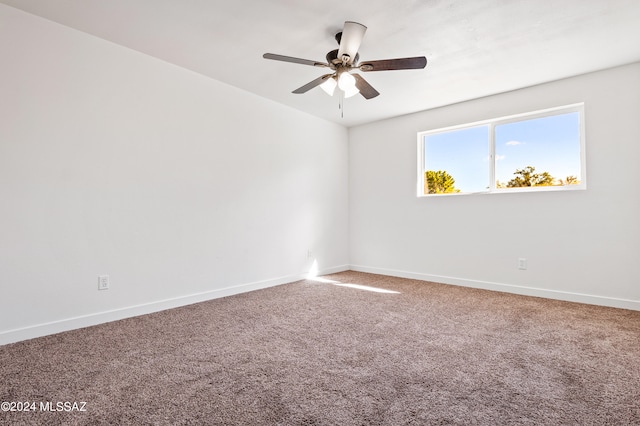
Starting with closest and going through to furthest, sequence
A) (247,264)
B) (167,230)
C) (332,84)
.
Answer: (332,84)
(167,230)
(247,264)

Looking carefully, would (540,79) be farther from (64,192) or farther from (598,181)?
(64,192)

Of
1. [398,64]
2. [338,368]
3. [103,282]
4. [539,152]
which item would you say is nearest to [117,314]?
[103,282]

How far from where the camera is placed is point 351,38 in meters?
2.19

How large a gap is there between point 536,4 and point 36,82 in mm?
3675

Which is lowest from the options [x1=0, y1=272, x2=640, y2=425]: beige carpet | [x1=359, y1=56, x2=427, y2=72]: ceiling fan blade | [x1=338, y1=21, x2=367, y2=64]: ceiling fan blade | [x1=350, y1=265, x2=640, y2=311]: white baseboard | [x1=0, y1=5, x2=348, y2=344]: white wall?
[x1=0, y1=272, x2=640, y2=425]: beige carpet

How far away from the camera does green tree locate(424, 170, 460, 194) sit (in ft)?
14.4

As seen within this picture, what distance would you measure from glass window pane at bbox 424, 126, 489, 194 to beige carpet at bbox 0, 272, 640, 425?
1.75 meters

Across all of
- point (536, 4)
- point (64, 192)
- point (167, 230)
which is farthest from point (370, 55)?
point (64, 192)

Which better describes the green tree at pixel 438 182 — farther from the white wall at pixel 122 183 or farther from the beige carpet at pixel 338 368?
the white wall at pixel 122 183

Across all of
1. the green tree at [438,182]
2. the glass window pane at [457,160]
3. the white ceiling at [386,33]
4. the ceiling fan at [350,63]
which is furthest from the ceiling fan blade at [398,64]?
the green tree at [438,182]

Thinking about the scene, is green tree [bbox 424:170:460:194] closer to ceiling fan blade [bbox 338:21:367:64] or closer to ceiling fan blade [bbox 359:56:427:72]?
ceiling fan blade [bbox 359:56:427:72]

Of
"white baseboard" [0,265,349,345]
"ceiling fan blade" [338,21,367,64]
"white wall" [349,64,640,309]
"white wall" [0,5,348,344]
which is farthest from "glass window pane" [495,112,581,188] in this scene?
"white baseboard" [0,265,349,345]

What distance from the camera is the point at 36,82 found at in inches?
94.8

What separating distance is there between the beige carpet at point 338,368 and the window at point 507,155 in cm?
149
